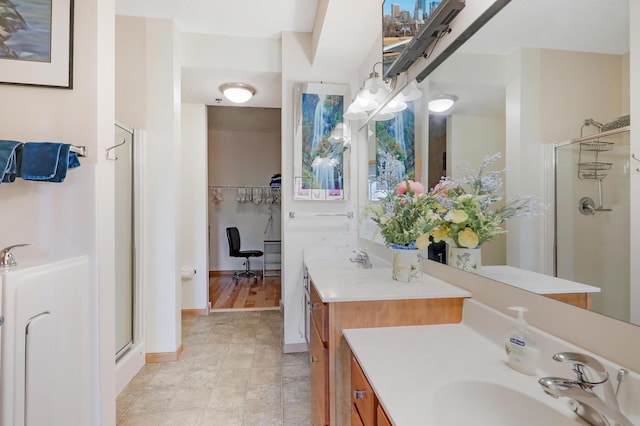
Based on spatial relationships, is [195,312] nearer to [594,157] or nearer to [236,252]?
[236,252]

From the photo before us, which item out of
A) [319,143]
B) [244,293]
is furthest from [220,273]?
[319,143]

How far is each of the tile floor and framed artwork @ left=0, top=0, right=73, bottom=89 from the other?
1.99m

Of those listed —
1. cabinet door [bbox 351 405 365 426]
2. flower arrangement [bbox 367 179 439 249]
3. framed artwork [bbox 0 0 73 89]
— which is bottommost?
cabinet door [bbox 351 405 365 426]

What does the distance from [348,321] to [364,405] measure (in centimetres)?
33

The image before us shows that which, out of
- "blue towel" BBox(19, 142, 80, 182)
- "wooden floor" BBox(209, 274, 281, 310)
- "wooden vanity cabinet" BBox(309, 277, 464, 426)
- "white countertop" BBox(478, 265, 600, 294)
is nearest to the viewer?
"white countertop" BBox(478, 265, 600, 294)

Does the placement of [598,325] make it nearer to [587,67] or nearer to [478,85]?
[587,67]

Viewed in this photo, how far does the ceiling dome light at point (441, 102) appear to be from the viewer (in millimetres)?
1402

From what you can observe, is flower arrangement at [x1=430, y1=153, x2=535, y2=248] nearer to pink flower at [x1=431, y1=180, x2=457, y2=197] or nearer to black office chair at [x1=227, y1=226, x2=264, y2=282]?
pink flower at [x1=431, y1=180, x2=457, y2=197]

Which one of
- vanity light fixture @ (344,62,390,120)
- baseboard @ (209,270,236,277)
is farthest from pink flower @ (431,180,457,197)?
baseboard @ (209,270,236,277)

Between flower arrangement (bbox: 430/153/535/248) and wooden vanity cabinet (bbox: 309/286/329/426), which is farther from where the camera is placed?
wooden vanity cabinet (bbox: 309/286/329/426)

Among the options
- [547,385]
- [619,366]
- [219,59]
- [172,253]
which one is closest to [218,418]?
[172,253]

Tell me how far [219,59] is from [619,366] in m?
3.25

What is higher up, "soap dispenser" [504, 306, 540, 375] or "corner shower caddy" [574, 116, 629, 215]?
"corner shower caddy" [574, 116, 629, 215]

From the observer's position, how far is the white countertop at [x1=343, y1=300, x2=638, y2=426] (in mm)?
683
